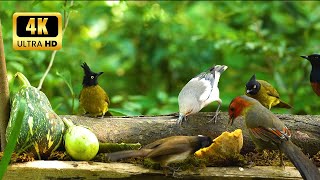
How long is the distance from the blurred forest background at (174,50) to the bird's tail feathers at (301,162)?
6.08ft

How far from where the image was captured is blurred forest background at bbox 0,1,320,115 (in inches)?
190

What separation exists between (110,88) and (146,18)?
3.95 ft

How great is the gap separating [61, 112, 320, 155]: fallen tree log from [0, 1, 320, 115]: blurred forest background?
51.4 inches

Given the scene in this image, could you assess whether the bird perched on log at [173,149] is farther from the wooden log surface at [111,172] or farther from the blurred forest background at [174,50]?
the blurred forest background at [174,50]

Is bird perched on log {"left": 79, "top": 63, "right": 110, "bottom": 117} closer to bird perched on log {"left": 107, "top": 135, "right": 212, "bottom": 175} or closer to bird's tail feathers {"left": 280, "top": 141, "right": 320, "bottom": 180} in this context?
bird perched on log {"left": 107, "top": 135, "right": 212, "bottom": 175}

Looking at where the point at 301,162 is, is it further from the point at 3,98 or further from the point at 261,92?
the point at 3,98

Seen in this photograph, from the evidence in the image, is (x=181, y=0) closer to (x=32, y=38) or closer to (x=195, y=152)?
(x=32, y=38)

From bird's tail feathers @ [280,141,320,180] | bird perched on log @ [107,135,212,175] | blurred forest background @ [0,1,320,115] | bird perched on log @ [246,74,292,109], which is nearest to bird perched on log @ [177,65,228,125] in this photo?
bird perched on log @ [246,74,292,109]

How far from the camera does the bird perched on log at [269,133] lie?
264cm

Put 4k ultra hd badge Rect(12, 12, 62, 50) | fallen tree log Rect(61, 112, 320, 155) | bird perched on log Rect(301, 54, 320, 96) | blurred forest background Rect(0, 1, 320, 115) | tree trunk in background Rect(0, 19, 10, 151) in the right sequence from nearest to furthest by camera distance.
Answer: tree trunk in background Rect(0, 19, 10, 151)
fallen tree log Rect(61, 112, 320, 155)
bird perched on log Rect(301, 54, 320, 96)
4k ultra hd badge Rect(12, 12, 62, 50)
blurred forest background Rect(0, 1, 320, 115)

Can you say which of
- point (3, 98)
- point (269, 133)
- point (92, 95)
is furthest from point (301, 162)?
point (3, 98)

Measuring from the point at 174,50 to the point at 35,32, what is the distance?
226 cm

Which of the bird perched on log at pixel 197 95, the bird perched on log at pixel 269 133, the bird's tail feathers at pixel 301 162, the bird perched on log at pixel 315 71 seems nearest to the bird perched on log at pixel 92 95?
the bird perched on log at pixel 197 95

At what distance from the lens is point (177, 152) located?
2.64 metres
